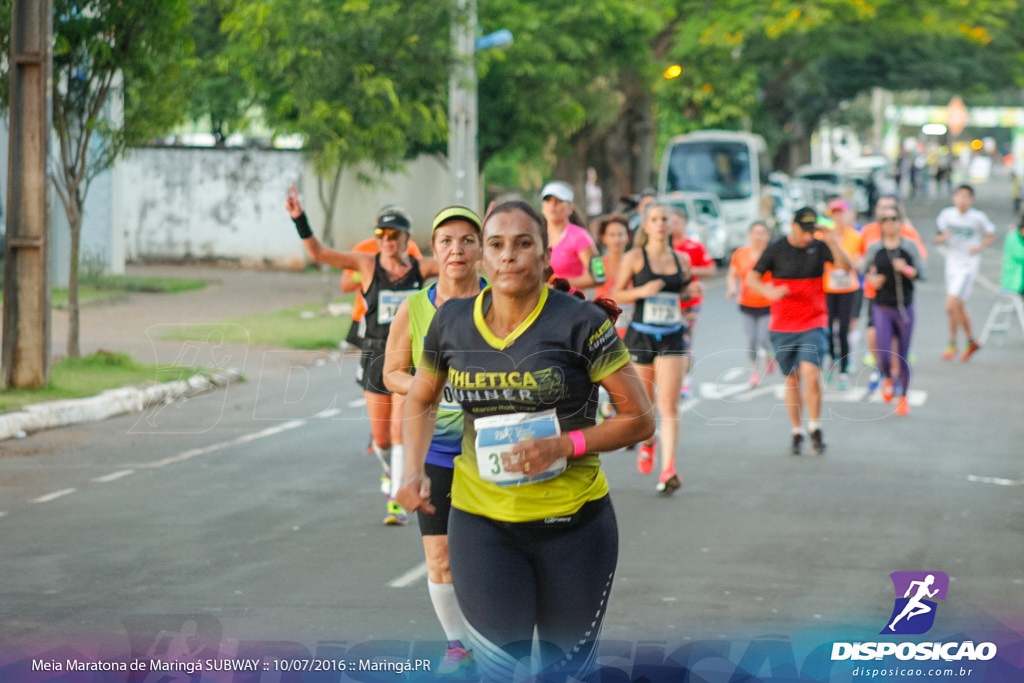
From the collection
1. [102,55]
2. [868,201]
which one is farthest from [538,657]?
[868,201]

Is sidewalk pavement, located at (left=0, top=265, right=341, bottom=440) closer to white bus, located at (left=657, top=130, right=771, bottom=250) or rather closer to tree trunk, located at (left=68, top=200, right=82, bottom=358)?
tree trunk, located at (left=68, top=200, right=82, bottom=358)

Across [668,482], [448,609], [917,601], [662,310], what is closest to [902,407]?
[662,310]

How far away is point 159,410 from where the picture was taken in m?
14.3

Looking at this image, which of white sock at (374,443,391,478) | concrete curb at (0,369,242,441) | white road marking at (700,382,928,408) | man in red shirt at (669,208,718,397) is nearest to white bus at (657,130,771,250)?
white road marking at (700,382,928,408)

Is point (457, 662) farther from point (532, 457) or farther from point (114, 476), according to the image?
point (114, 476)

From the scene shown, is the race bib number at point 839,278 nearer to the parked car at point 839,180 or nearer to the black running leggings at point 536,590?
the black running leggings at point 536,590

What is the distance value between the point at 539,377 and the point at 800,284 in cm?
755

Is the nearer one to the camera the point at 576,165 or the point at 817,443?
the point at 817,443

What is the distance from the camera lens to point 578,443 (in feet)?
14.9

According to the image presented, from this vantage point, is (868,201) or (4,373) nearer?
(4,373)

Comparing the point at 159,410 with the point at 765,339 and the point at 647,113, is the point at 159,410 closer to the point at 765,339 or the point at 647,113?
the point at 765,339

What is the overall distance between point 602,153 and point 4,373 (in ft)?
86.8

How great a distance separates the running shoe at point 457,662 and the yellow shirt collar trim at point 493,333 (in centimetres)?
169

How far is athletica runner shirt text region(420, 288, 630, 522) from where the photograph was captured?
4.52m
